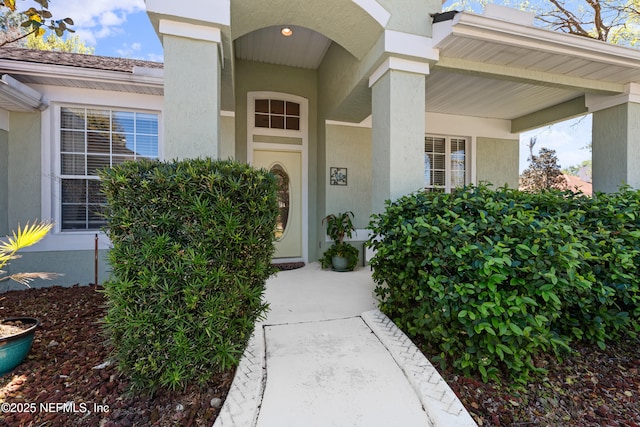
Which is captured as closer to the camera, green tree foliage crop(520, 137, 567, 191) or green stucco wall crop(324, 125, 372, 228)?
green stucco wall crop(324, 125, 372, 228)

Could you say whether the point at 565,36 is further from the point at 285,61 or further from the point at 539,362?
the point at 285,61

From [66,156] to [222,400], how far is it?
474 centimetres

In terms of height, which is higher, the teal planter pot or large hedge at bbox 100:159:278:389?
large hedge at bbox 100:159:278:389

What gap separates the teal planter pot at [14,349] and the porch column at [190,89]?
6.08 ft

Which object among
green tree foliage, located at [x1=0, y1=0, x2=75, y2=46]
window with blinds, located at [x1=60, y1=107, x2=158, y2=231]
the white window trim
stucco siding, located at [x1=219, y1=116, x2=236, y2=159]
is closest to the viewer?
green tree foliage, located at [x1=0, y1=0, x2=75, y2=46]

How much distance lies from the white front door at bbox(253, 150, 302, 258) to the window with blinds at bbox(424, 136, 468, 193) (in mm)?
3102

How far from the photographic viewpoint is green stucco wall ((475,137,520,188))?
7.22 m

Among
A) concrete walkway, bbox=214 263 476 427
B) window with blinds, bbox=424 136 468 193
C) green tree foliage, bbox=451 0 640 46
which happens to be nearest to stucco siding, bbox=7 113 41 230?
concrete walkway, bbox=214 263 476 427

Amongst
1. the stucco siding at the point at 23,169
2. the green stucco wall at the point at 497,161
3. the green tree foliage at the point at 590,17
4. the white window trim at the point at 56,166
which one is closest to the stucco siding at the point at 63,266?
the white window trim at the point at 56,166

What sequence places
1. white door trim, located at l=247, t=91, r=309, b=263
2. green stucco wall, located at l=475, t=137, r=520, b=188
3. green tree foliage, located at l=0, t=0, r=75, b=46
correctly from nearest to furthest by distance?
green tree foliage, located at l=0, t=0, r=75, b=46, white door trim, located at l=247, t=91, r=309, b=263, green stucco wall, located at l=475, t=137, r=520, b=188

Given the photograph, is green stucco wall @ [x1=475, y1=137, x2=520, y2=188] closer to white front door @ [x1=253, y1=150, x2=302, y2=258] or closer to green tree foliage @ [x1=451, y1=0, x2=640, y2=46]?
green tree foliage @ [x1=451, y1=0, x2=640, y2=46]

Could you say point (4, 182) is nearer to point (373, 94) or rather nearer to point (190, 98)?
point (190, 98)

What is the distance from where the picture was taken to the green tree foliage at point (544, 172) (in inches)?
387

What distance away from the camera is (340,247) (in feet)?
17.8
